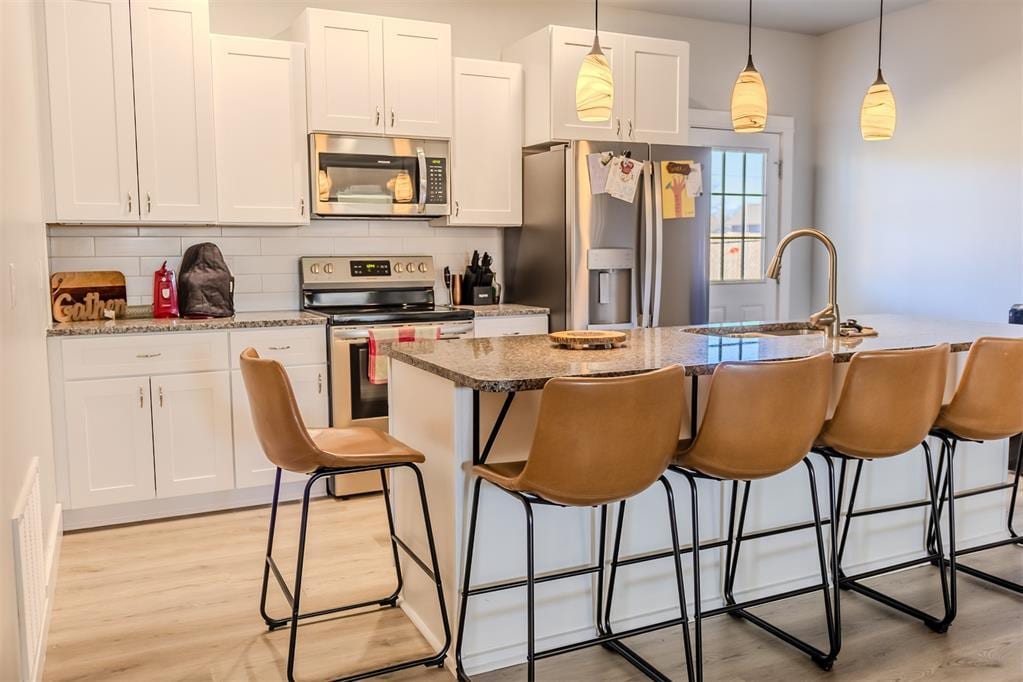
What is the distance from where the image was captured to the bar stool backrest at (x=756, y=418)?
7.45ft

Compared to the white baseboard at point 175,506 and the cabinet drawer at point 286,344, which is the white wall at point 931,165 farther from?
the white baseboard at point 175,506

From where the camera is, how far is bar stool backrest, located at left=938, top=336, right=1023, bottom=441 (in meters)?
2.81

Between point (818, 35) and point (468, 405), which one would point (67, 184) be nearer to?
point (468, 405)

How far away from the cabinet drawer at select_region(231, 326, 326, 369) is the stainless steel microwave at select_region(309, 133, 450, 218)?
665mm

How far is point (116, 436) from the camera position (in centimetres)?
372

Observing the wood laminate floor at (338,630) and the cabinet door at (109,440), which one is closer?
the wood laminate floor at (338,630)

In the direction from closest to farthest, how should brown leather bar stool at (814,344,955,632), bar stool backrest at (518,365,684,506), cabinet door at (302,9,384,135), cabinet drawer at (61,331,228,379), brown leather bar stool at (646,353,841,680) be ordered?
1. bar stool backrest at (518,365,684,506)
2. brown leather bar stool at (646,353,841,680)
3. brown leather bar stool at (814,344,955,632)
4. cabinet drawer at (61,331,228,379)
5. cabinet door at (302,9,384,135)

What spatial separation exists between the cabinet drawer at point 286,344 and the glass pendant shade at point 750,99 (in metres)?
2.17

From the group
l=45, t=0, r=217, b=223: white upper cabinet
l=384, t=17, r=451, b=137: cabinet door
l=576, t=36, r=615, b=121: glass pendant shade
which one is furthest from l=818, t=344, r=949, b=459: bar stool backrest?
l=45, t=0, r=217, b=223: white upper cabinet

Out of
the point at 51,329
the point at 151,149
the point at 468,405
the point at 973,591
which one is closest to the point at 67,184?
the point at 151,149

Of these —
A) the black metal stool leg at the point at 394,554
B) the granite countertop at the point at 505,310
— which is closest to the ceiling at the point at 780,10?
the granite countertop at the point at 505,310

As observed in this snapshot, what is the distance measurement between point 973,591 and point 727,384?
4.97 ft

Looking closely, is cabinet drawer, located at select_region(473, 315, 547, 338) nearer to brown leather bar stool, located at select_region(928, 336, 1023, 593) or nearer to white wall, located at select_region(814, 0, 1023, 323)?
brown leather bar stool, located at select_region(928, 336, 1023, 593)

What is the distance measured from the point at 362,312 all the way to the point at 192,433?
101 centimetres
